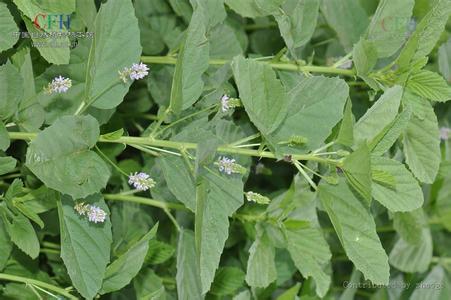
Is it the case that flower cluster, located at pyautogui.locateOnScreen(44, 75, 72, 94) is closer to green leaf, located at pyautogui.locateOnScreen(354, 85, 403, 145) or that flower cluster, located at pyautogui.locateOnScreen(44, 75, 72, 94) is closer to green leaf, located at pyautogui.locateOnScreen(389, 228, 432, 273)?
green leaf, located at pyautogui.locateOnScreen(354, 85, 403, 145)

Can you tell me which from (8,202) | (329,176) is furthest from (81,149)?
(329,176)

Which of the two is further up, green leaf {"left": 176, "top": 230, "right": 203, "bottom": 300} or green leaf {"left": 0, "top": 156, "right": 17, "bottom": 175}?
green leaf {"left": 0, "top": 156, "right": 17, "bottom": 175}

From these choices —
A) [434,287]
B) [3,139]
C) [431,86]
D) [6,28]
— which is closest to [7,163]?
[3,139]

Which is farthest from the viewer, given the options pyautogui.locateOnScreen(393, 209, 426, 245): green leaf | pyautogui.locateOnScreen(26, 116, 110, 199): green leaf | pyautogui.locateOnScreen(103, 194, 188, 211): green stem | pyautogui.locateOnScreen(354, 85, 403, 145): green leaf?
pyautogui.locateOnScreen(393, 209, 426, 245): green leaf

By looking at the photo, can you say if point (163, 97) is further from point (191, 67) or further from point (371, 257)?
point (371, 257)

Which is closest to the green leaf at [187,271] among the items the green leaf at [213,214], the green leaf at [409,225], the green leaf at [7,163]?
the green leaf at [213,214]

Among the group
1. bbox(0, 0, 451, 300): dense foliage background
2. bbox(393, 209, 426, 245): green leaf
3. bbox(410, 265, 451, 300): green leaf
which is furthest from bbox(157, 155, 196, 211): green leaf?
bbox(410, 265, 451, 300): green leaf
